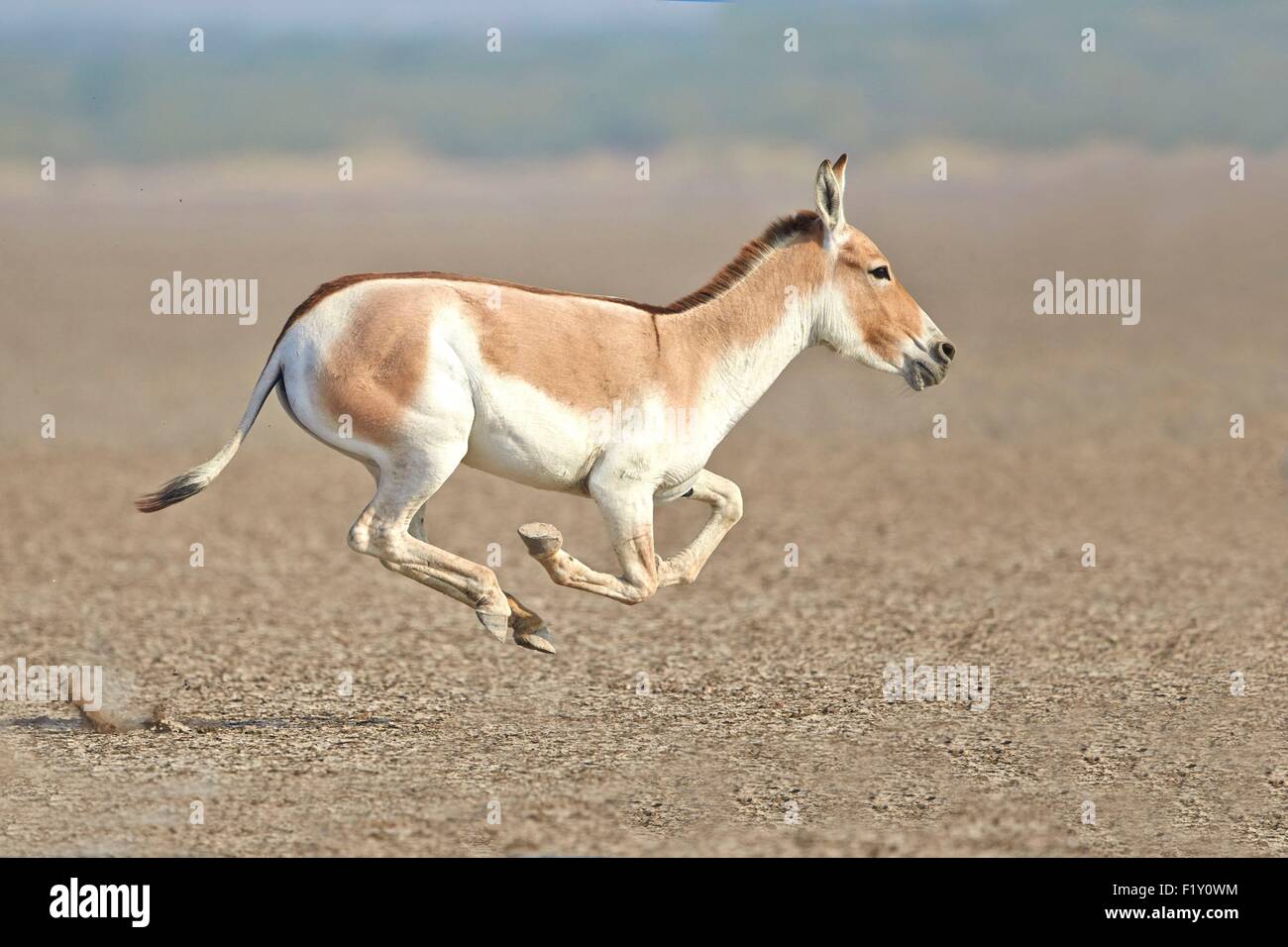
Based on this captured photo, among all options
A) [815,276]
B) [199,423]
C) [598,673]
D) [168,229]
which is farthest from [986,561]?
[168,229]

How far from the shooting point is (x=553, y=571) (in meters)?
11.4

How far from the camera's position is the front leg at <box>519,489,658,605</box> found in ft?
36.9

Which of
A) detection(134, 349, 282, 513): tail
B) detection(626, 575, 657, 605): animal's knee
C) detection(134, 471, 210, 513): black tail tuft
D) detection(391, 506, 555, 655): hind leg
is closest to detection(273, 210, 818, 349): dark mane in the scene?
detection(134, 349, 282, 513): tail

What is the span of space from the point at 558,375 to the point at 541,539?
107 cm

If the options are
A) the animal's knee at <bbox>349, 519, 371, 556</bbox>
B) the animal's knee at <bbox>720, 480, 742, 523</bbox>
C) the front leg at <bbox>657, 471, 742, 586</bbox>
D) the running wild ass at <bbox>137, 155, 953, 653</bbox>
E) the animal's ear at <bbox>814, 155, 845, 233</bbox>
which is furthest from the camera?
the animal's knee at <bbox>720, 480, 742, 523</bbox>

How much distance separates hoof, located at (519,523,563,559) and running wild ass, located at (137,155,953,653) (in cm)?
1

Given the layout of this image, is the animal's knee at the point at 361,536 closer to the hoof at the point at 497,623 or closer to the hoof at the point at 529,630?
the hoof at the point at 497,623

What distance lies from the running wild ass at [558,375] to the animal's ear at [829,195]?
15 mm

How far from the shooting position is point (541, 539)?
11055 millimetres

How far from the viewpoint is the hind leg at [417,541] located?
10.9m

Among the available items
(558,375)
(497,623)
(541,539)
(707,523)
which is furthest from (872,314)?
(497,623)

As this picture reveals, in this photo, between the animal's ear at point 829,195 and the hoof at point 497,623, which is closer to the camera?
the hoof at point 497,623

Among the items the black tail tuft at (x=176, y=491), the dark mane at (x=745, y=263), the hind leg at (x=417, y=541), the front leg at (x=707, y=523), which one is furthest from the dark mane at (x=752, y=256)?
the black tail tuft at (x=176, y=491)

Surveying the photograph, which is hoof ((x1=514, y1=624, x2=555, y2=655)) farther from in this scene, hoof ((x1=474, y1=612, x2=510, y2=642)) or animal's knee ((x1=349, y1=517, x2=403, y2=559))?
animal's knee ((x1=349, y1=517, x2=403, y2=559))
